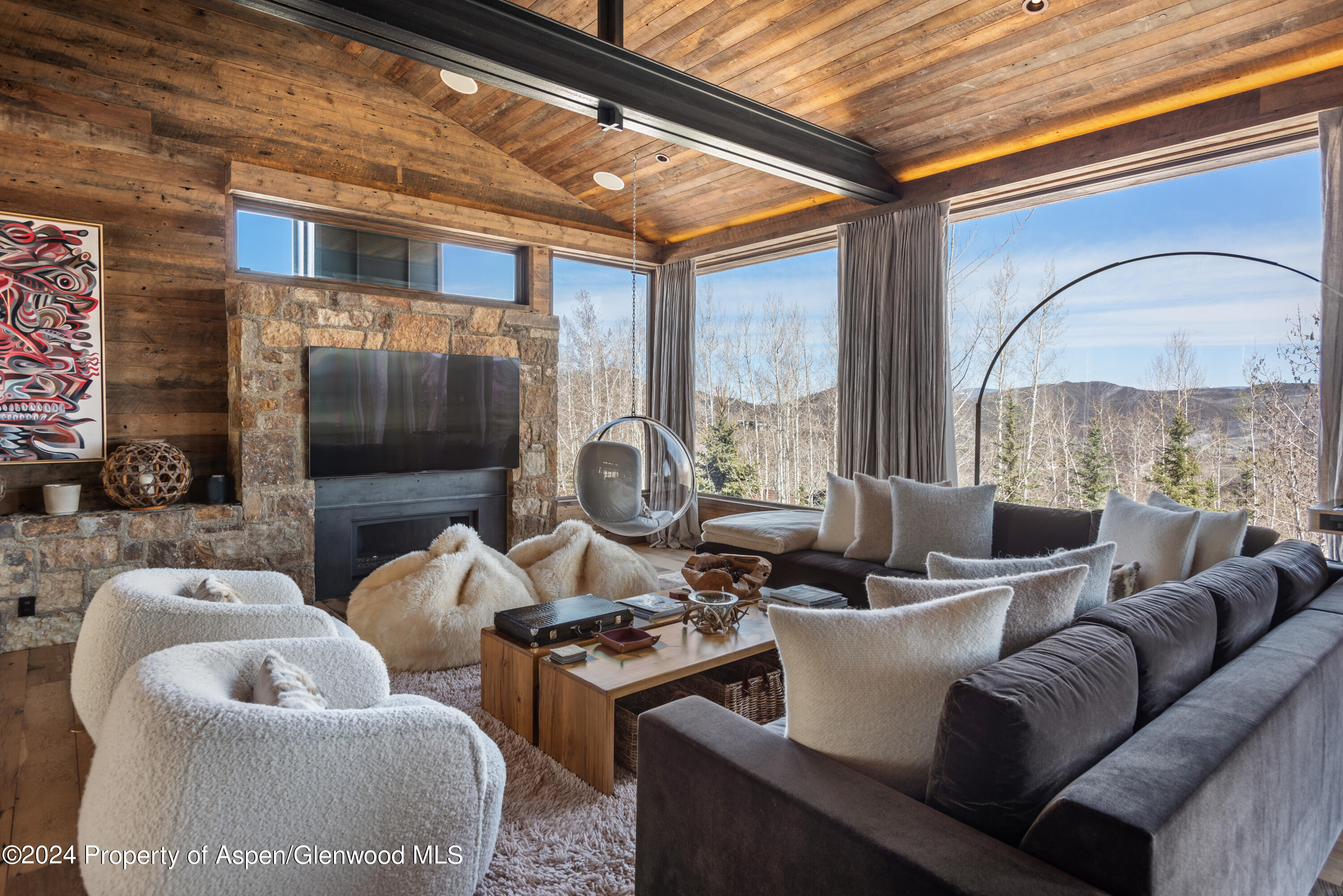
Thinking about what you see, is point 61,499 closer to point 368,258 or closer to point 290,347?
point 290,347

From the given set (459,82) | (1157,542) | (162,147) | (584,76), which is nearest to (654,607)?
(1157,542)

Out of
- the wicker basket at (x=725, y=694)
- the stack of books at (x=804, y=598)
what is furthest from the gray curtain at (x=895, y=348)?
Answer: the wicker basket at (x=725, y=694)

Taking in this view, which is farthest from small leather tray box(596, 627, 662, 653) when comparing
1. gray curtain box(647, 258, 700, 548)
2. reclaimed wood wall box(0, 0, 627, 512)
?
gray curtain box(647, 258, 700, 548)

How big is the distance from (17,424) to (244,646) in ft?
10.8

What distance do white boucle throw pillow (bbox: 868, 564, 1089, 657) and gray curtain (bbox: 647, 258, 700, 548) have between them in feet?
15.5

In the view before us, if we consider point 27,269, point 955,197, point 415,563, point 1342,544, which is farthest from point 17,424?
point 1342,544

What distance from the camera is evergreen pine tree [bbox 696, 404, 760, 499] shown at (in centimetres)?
617

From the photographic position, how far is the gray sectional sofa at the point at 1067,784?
96 centimetres

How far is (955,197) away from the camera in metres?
4.49

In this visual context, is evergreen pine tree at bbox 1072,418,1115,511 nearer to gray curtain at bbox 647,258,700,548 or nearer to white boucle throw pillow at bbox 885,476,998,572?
white boucle throw pillow at bbox 885,476,998,572

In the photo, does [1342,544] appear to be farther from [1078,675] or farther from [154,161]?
[154,161]

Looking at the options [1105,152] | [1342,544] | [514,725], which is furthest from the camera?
[1105,152]

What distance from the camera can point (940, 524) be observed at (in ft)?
11.6

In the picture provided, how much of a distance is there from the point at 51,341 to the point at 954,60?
4779 mm
